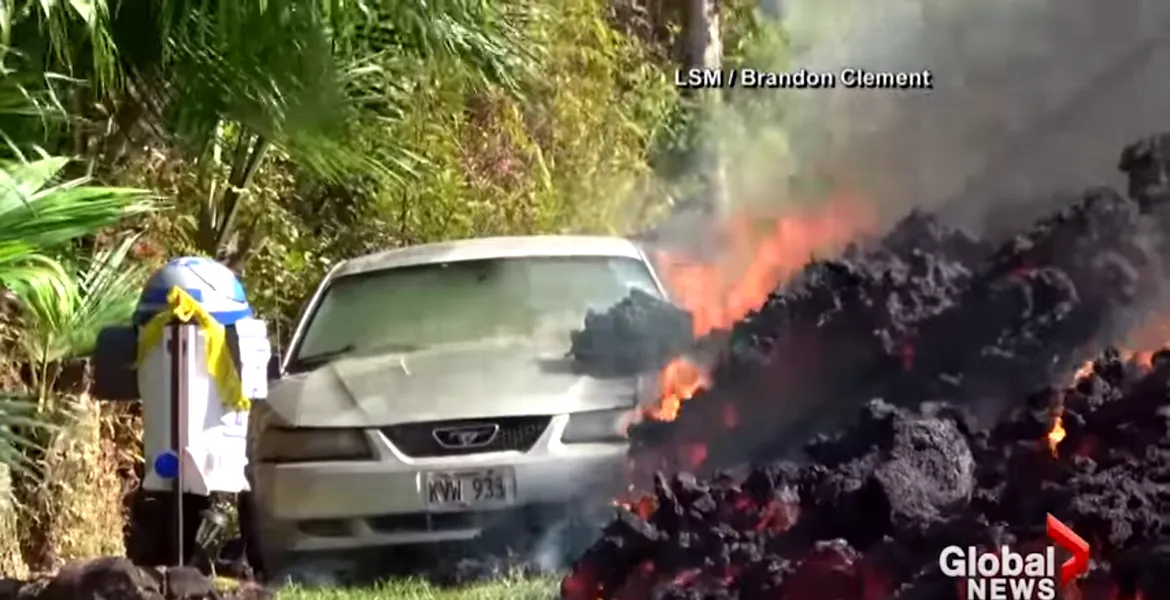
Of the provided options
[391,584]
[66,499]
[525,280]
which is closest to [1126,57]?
[525,280]

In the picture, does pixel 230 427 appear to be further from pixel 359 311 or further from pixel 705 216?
pixel 705 216

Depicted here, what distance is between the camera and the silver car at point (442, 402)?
3.51 m

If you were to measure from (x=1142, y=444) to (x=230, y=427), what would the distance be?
2.17m

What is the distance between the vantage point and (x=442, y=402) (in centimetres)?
353

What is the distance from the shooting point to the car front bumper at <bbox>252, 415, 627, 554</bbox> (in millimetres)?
3502

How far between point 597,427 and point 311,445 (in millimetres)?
697

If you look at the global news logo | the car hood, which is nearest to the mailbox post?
the car hood

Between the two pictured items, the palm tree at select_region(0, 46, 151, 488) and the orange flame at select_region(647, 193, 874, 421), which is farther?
the orange flame at select_region(647, 193, 874, 421)

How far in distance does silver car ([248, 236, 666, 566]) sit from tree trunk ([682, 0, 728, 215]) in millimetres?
235

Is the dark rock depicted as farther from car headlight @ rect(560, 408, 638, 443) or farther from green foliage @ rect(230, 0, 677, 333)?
car headlight @ rect(560, 408, 638, 443)

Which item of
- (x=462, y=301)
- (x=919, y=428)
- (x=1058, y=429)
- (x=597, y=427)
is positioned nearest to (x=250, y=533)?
(x=462, y=301)

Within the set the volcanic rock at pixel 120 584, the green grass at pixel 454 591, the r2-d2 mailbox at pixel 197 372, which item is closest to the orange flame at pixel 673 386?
the green grass at pixel 454 591

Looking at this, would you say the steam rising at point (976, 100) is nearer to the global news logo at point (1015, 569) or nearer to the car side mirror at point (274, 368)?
the global news logo at point (1015, 569)

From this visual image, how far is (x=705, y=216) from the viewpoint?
3578 mm
